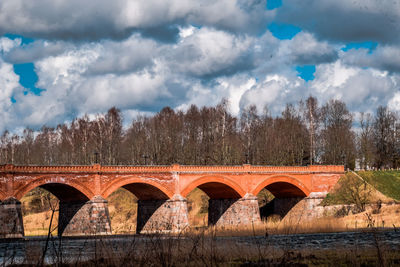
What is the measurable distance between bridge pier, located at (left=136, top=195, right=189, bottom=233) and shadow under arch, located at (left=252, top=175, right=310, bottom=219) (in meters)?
8.83

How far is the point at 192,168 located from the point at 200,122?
26.6 meters

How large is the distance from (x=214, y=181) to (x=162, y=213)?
5.90 metres

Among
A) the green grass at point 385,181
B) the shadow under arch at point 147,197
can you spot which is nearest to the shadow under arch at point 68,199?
the shadow under arch at point 147,197

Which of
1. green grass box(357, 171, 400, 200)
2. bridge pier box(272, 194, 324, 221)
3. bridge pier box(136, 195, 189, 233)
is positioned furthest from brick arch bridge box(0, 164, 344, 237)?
green grass box(357, 171, 400, 200)

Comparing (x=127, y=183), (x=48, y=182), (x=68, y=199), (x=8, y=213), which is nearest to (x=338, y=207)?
(x=127, y=183)

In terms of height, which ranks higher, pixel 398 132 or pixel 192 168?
pixel 398 132

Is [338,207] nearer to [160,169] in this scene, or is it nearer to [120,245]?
[160,169]

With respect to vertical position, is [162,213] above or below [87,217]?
above

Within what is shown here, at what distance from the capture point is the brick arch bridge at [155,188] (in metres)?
38.2

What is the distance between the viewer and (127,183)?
43.7 metres

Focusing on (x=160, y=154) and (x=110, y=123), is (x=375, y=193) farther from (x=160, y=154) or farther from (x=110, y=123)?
(x=110, y=123)

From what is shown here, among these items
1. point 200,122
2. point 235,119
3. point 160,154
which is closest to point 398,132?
point 235,119

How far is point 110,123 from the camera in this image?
72438 mm

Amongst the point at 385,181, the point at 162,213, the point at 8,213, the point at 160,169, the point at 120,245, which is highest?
the point at 160,169
